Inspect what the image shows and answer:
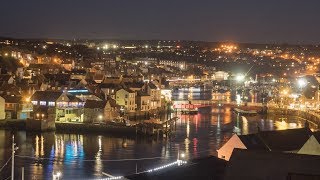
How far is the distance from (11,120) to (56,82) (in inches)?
215

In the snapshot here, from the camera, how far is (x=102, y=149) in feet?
41.8

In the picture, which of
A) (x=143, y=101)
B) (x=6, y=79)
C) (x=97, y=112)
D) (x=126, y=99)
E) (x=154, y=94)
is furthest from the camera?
(x=154, y=94)

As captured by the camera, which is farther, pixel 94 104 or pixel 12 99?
pixel 12 99

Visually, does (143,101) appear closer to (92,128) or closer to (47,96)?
(47,96)

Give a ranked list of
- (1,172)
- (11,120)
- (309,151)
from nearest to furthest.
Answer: (309,151) → (1,172) → (11,120)

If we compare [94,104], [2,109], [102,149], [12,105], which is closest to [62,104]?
[94,104]

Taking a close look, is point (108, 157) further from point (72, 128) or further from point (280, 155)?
point (280, 155)

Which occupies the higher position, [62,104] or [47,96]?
[47,96]

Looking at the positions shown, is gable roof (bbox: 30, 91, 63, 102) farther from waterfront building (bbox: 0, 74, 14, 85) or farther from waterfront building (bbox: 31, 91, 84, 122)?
waterfront building (bbox: 0, 74, 14, 85)

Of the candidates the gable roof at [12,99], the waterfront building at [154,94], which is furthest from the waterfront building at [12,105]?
the waterfront building at [154,94]

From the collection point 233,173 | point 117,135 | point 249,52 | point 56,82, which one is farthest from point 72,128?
point 249,52

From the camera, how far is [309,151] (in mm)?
6828

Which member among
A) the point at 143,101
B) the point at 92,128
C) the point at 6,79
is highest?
the point at 6,79

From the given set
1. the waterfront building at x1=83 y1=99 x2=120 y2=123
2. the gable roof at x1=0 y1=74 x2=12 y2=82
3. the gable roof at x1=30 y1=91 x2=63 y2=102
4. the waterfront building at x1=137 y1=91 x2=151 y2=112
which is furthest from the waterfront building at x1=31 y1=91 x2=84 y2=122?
the waterfront building at x1=137 y1=91 x2=151 y2=112
